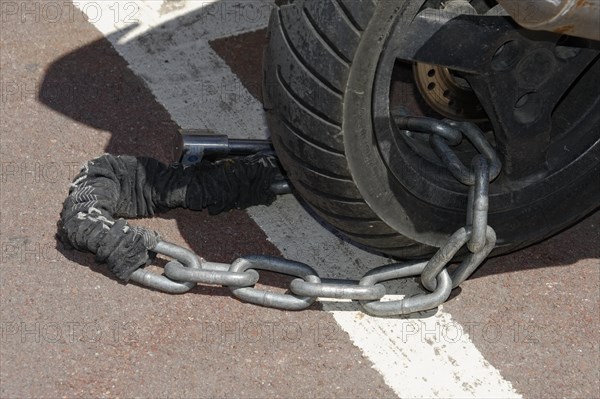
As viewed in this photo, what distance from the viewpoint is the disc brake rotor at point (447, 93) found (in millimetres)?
4168

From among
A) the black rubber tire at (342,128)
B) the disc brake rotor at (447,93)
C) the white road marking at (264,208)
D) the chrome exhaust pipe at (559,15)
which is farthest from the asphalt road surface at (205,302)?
the chrome exhaust pipe at (559,15)

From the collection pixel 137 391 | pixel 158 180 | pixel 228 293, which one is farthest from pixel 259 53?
pixel 137 391

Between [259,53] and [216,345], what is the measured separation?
6.31ft

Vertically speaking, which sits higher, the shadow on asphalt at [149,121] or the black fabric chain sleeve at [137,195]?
the black fabric chain sleeve at [137,195]

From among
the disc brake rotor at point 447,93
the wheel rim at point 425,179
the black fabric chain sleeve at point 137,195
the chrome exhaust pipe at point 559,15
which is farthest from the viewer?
the disc brake rotor at point 447,93

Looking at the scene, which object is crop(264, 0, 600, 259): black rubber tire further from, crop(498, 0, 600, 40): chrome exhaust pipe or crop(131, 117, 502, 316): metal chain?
crop(498, 0, 600, 40): chrome exhaust pipe

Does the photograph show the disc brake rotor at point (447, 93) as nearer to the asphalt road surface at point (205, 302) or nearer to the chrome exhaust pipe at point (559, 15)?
the asphalt road surface at point (205, 302)

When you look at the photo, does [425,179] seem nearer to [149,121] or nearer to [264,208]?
[264,208]

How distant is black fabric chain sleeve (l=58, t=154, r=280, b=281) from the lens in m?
3.85

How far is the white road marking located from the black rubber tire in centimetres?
27

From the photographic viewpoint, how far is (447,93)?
424cm

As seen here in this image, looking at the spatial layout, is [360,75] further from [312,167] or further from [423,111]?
[423,111]

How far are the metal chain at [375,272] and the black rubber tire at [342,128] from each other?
0.12 meters

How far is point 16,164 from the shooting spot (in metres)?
4.35
